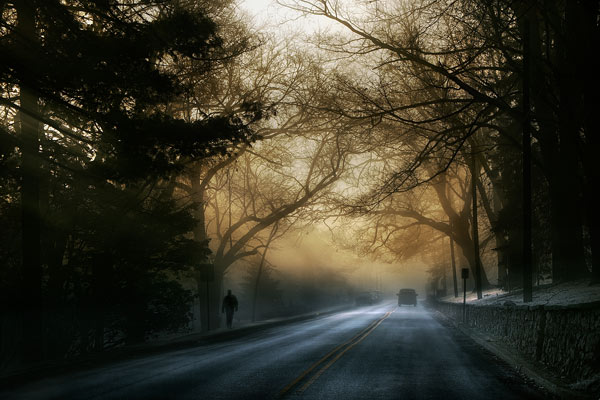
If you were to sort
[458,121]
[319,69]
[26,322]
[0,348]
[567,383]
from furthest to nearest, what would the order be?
[319,69] < [458,121] < [0,348] < [26,322] < [567,383]

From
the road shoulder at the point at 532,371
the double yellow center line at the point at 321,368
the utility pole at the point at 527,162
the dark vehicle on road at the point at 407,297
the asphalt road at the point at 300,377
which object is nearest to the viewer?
the road shoulder at the point at 532,371

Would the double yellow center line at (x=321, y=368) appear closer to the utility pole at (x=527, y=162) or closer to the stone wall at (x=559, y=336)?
the stone wall at (x=559, y=336)

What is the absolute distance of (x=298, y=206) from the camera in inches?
1262

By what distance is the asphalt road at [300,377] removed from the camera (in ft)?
30.6

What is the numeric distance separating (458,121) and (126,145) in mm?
12894

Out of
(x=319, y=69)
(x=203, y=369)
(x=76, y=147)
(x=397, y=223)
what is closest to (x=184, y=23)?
(x=76, y=147)

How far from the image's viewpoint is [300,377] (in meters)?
11.0

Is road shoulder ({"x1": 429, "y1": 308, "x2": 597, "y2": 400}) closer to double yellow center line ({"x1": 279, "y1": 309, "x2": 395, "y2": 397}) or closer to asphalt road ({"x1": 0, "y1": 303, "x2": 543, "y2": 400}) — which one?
asphalt road ({"x1": 0, "y1": 303, "x2": 543, "y2": 400})

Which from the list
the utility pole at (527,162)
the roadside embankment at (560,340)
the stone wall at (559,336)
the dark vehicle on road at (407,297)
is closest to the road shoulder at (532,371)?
the roadside embankment at (560,340)

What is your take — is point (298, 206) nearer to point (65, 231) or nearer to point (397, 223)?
point (397, 223)

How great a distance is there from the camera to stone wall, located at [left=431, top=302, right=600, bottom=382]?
29.2 feet

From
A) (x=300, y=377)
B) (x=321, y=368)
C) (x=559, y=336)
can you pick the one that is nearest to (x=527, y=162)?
(x=559, y=336)

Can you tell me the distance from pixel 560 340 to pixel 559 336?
95 millimetres

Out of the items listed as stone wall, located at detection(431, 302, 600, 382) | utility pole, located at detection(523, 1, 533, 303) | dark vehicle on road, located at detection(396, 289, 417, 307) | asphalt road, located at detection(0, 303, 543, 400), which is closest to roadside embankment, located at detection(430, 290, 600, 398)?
stone wall, located at detection(431, 302, 600, 382)
